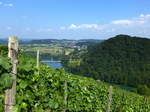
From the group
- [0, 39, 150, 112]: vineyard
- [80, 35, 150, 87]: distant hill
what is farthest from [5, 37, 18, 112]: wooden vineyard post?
[80, 35, 150, 87]: distant hill

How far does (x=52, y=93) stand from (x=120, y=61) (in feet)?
404

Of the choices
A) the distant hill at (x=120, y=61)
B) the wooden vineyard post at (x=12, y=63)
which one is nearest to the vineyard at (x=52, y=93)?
the wooden vineyard post at (x=12, y=63)

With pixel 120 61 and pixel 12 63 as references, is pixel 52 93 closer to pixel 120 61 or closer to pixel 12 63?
pixel 12 63

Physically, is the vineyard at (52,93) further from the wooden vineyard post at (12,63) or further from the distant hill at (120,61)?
the distant hill at (120,61)

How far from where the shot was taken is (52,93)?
304 inches

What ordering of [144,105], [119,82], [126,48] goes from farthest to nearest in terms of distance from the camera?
[126,48] < [119,82] < [144,105]

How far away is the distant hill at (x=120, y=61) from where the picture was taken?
10125 centimetres

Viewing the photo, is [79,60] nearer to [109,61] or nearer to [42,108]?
[109,61]

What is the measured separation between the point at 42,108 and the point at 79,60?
125 meters

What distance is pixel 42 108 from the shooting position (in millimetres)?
4645

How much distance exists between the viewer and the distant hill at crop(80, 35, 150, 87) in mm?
101250

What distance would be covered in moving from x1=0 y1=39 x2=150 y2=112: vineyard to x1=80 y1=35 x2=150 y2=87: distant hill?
282ft

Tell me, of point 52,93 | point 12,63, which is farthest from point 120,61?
point 12,63

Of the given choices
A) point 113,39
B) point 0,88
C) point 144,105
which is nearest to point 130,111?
point 144,105
